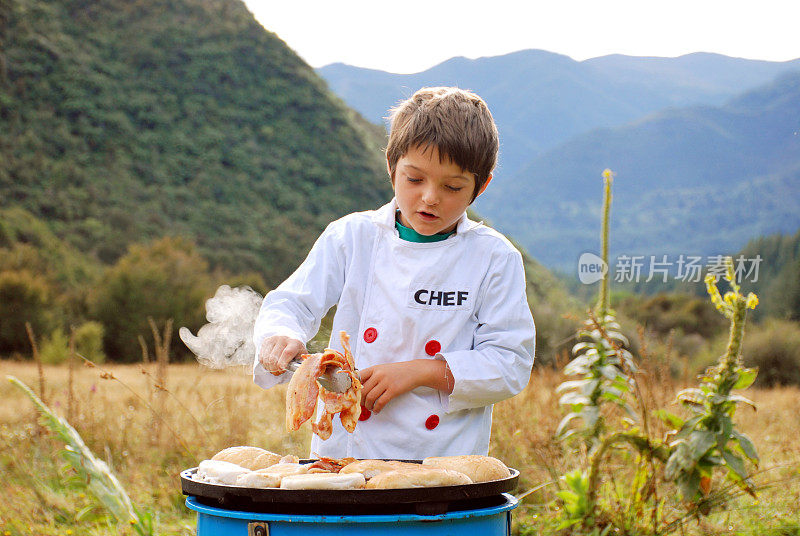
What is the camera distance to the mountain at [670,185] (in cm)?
3716

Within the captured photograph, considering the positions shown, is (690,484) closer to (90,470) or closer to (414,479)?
(414,479)

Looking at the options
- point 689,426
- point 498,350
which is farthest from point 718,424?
point 498,350

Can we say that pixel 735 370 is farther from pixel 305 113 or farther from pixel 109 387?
pixel 305 113

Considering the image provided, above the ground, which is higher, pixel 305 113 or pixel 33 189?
pixel 305 113

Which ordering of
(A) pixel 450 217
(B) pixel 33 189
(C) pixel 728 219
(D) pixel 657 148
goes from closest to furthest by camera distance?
(A) pixel 450 217
(B) pixel 33 189
(C) pixel 728 219
(D) pixel 657 148

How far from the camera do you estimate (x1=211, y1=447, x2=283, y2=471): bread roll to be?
Result: 196cm

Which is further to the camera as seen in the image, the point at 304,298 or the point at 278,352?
the point at 304,298

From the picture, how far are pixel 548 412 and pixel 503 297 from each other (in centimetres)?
352

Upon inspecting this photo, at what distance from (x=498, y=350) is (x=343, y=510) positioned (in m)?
0.77

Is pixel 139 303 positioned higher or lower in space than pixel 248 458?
lower

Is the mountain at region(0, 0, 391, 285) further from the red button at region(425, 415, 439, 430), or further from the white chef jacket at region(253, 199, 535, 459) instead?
the red button at region(425, 415, 439, 430)

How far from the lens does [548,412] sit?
18.5 feet

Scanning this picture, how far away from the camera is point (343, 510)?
162 cm

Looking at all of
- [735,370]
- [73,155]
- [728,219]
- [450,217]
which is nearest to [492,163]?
[450,217]
